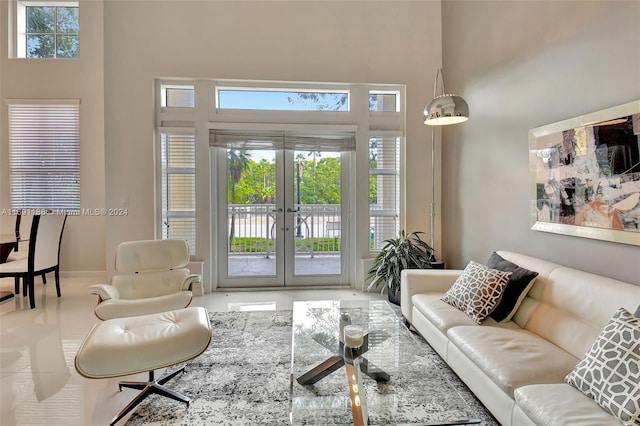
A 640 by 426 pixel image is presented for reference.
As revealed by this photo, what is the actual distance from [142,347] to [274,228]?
102 inches

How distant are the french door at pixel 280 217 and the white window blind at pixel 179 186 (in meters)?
0.34

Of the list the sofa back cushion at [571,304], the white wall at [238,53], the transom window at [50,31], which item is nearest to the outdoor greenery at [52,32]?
the transom window at [50,31]

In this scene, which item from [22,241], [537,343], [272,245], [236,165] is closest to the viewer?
[537,343]

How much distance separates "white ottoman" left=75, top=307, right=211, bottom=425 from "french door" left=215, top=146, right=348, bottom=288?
2.15 meters

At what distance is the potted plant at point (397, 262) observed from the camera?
3.56 meters

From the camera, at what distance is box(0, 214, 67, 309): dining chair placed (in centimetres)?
350

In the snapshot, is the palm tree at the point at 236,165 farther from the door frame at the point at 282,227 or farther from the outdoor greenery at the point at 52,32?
the outdoor greenery at the point at 52,32

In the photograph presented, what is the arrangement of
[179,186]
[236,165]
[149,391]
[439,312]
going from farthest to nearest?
[236,165]
[179,186]
[439,312]
[149,391]

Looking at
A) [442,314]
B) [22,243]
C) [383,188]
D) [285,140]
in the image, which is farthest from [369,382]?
[22,243]

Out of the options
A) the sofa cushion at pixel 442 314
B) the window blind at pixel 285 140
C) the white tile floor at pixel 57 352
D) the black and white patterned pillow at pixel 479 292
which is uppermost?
the window blind at pixel 285 140

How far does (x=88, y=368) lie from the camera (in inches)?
62.9

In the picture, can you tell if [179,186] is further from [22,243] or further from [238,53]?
[22,243]

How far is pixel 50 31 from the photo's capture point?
4.74m

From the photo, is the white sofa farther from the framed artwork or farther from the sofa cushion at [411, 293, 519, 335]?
the framed artwork
